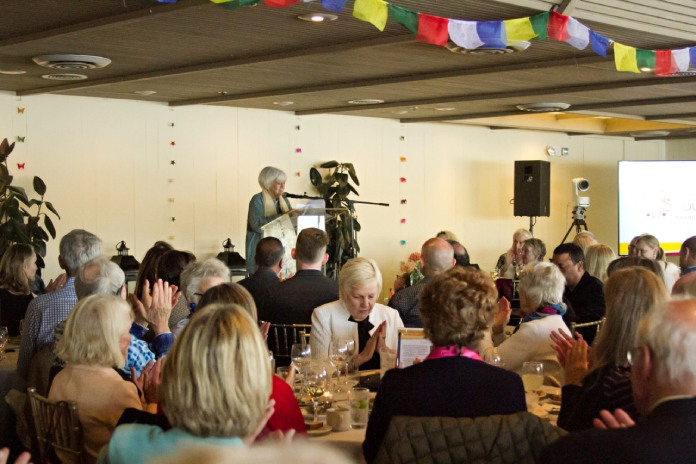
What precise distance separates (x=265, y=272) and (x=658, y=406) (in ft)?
14.3

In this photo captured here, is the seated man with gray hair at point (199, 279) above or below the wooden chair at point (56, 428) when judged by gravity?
above

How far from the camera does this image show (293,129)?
12555 mm

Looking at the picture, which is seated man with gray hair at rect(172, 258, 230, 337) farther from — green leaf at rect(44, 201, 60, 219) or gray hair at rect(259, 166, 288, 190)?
green leaf at rect(44, 201, 60, 219)

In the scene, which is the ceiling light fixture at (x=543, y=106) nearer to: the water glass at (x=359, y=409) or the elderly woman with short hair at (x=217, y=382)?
the water glass at (x=359, y=409)

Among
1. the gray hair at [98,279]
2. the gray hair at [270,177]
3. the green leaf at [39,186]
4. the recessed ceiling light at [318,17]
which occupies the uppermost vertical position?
the recessed ceiling light at [318,17]

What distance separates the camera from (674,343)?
2197 mm

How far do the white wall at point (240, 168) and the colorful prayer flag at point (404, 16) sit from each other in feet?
20.2

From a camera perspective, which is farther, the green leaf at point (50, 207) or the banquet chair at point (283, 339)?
the green leaf at point (50, 207)

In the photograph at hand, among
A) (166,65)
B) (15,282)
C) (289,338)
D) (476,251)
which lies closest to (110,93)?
(166,65)

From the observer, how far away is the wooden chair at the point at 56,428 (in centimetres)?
336

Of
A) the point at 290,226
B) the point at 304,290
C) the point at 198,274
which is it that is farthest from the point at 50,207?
the point at 198,274

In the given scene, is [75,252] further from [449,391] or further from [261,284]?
[449,391]

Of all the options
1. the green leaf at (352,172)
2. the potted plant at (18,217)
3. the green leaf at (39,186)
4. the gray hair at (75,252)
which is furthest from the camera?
the green leaf at (352,172)

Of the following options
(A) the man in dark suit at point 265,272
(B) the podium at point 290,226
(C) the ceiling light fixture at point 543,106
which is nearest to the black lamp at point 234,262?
(B) the podium at point 290,226
